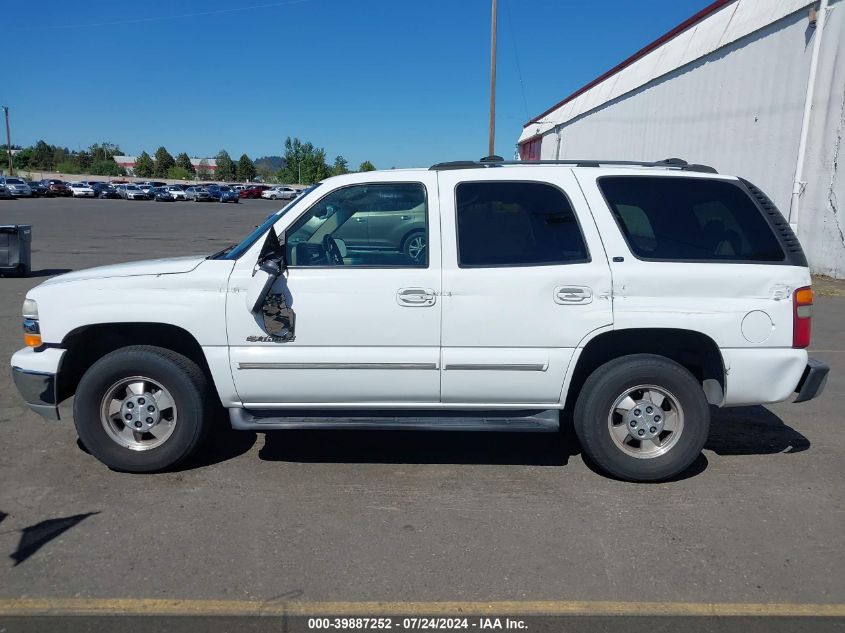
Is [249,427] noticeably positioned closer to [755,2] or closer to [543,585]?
[543,585]

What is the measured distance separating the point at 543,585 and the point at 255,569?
1.41 m

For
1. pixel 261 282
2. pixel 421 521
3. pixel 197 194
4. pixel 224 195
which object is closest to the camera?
pixel 421 521

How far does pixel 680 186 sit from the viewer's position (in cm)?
480

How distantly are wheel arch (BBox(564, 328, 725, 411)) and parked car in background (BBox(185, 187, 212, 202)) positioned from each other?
65.3 metres

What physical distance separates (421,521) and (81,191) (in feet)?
230

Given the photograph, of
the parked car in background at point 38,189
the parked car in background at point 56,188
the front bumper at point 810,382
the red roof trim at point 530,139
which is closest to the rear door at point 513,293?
the front bumper at point 810,382

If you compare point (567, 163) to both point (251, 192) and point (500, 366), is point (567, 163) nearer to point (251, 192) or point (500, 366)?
point (500, 366)

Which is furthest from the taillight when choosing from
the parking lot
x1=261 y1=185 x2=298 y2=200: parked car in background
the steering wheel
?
x1=261 y1=185 x2=298 y2=200: parked car in background

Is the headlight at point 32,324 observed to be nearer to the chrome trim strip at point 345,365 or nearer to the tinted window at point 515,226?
the chrome trim strip at point 345,365

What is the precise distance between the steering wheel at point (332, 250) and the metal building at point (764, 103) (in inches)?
489

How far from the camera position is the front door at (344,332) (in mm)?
4477

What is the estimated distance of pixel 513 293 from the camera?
4477mm

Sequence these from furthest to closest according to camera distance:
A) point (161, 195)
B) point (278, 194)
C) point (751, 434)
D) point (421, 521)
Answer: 1. point (278, 194)
2. point (161, 195)
3. point (751, 434)
4. point (421, 521)

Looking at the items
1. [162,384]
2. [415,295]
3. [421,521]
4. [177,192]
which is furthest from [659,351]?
[177,192]
